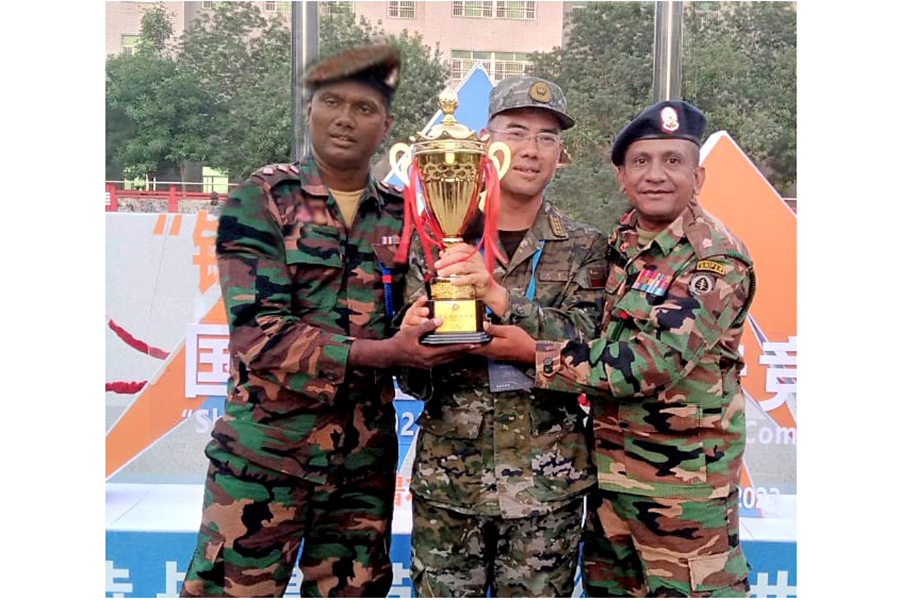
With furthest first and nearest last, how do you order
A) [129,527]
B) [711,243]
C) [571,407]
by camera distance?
[129,527]
[571,407]
[711,243]

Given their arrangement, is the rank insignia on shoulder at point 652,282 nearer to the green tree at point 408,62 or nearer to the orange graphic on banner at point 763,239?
the orange graphic on banner at point 763,239

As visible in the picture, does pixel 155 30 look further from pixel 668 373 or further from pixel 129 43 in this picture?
pixel 668 373

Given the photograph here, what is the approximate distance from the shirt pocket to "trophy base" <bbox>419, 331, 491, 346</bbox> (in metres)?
0.36

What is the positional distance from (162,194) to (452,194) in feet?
5.42

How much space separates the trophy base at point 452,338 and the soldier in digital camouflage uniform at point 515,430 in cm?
8

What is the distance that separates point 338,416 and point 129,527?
143cm

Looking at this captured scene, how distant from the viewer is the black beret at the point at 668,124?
205cm

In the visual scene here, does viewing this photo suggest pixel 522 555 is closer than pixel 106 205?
Yes

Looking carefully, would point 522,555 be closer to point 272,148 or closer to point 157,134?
point 272,148

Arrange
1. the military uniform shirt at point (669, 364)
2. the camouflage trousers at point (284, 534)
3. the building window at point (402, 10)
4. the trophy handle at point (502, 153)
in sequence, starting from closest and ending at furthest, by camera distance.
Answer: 1. the military uniform shirt at point (669, 364)
2. the trophy handle at point (502, 153)
3. the camouflage trousers at point (284, 534)
4. the building window at point (402, 10)

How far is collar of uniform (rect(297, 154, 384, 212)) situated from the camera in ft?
7.10

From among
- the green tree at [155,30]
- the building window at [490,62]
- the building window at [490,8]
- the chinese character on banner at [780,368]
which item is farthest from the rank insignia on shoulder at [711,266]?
the green tree at [155,30]

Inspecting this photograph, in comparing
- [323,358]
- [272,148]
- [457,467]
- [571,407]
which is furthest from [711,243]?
[272,148]

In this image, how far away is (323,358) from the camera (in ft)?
6.62
